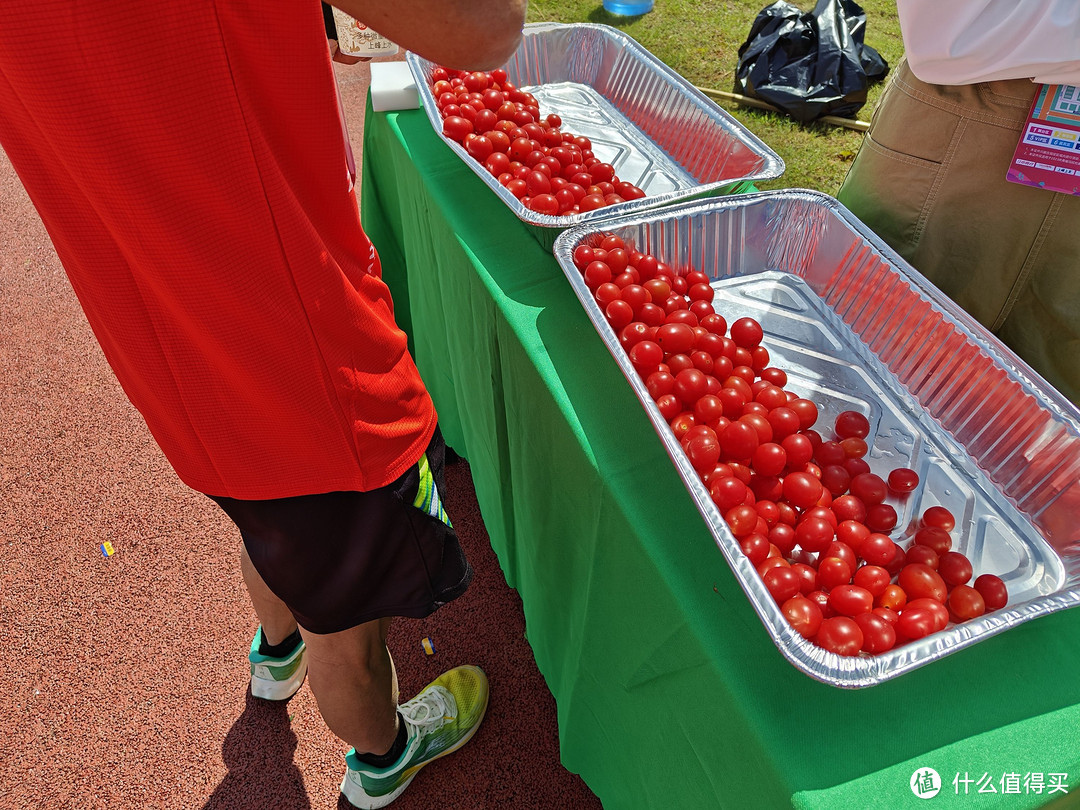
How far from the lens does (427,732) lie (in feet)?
5.40

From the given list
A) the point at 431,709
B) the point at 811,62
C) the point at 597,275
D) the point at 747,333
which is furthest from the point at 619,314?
the point at 811,62

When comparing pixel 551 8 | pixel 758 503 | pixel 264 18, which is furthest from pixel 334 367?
pixel 551 8

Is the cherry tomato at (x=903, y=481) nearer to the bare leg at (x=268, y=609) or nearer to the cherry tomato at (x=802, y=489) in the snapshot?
the cherry tomato at (x=802, y=489)

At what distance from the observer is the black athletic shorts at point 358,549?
1016 millimetres

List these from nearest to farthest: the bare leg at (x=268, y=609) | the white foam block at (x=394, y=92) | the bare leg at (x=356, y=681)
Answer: the bare leg at (x=356, y=681) < the bare leg at (x=268, y=609) < the white foam block at (x=394, y=92)

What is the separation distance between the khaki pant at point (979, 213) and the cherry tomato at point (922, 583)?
0.87m

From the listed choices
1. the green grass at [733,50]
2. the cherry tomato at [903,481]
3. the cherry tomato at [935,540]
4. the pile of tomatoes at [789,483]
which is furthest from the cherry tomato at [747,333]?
the green grass at [733,50]

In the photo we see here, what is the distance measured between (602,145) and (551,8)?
12.1 ft

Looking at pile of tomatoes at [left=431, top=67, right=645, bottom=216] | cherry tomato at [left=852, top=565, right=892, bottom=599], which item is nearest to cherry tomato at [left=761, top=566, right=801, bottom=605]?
Result: cherry tomato at [left=852, top=565, right=892, bottom=599]

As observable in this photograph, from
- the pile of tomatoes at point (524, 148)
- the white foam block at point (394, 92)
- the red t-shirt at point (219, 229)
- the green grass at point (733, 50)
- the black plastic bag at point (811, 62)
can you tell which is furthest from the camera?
the black plastic bag at point (811, 62)

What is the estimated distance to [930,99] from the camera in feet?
4.64

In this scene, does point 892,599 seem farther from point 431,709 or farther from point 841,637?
point 431,709

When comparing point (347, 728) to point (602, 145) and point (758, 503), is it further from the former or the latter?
point (602, 145)

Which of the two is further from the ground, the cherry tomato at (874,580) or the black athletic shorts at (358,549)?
the cherry tomato at (874,580)
